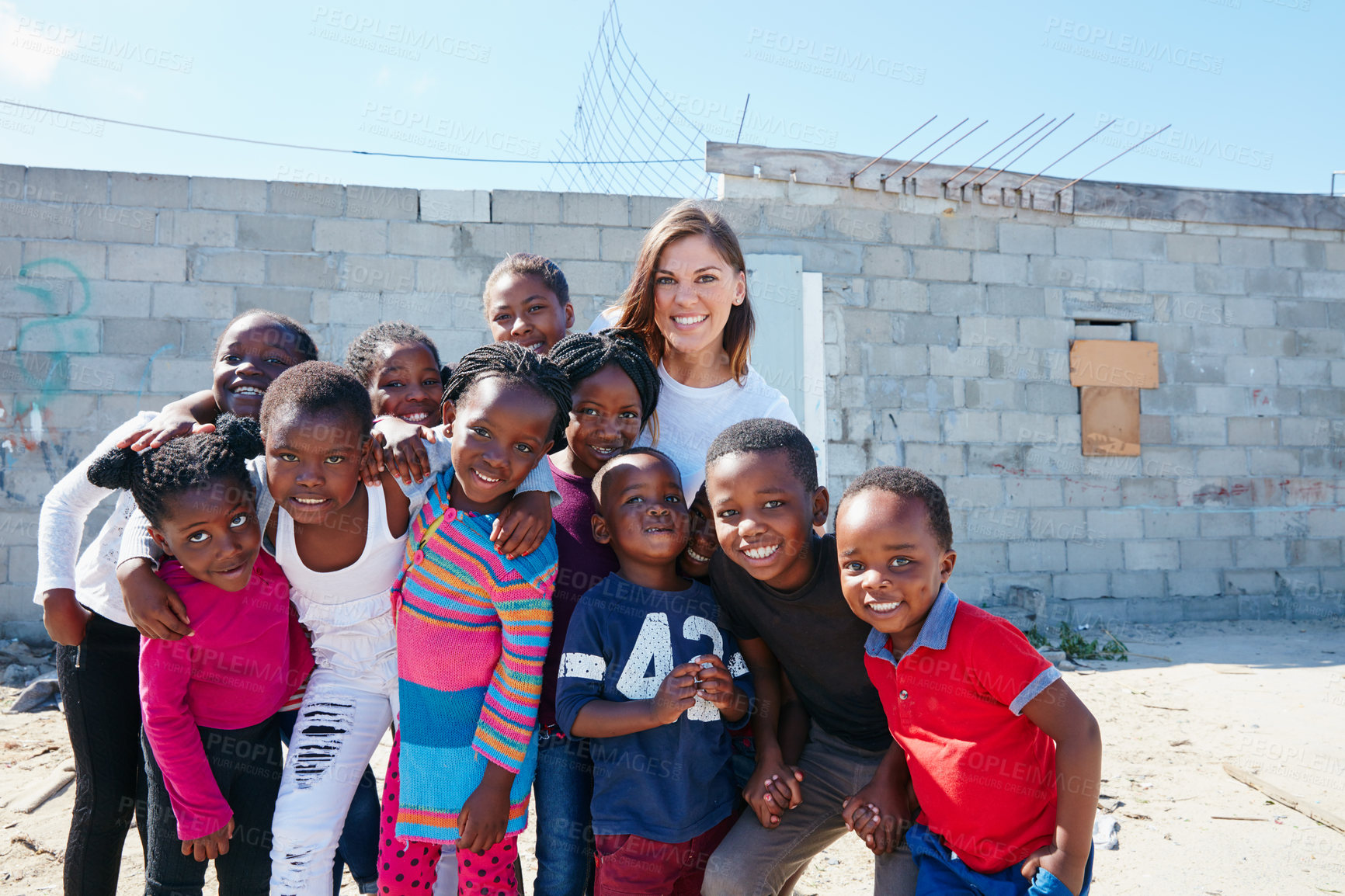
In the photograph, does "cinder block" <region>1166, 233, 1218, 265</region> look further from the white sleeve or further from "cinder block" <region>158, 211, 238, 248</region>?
the white sleeve

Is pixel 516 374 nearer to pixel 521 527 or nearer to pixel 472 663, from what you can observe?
pixel 521 527

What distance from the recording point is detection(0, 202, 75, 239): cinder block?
17.5ft

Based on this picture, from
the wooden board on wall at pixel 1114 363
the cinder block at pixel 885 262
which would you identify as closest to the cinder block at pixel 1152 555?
the wooden board on wall at pixel 1114 363

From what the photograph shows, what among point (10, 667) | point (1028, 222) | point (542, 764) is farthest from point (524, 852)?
point (1028, 222)

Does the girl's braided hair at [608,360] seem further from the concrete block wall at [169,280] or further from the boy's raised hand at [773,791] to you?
the concrete block wall at [169,280]

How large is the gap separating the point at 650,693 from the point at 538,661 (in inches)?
11.0

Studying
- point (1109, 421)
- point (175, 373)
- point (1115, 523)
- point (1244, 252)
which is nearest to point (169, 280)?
point (175, 373)

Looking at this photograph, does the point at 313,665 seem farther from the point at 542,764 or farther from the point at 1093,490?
the point at 1093,490

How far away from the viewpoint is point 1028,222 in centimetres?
659

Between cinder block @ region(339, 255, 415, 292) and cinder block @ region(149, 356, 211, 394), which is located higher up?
cinder block @ region(339, 255, 415, 292)

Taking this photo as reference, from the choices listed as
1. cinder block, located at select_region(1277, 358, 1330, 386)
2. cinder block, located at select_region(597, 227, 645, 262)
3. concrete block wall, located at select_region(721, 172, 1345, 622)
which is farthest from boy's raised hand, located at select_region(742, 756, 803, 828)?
cinder block, located at select_region(1277, 358, 1330, 386)

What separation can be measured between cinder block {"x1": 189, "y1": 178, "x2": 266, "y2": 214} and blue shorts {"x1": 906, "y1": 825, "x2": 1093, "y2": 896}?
5.52 m

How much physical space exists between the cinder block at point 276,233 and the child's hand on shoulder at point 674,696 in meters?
4.82

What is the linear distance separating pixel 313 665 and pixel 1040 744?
70.5 inches
